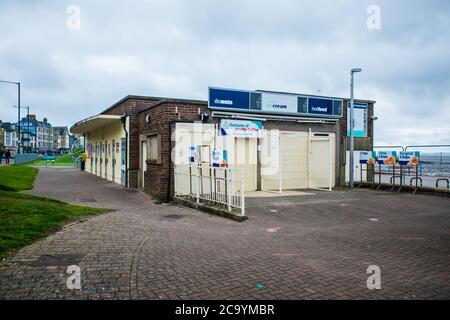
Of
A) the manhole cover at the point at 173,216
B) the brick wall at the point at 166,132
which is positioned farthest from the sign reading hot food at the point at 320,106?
the manhole cover at the point at 173,216

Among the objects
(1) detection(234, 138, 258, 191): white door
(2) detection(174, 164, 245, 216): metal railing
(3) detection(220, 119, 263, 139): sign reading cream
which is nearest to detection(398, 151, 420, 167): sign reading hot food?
(3) detection(220, 119, 263, 139): sign reading cream

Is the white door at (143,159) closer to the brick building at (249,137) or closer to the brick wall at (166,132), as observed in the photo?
the brick building at (249,137)

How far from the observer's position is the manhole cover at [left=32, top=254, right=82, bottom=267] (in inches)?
202

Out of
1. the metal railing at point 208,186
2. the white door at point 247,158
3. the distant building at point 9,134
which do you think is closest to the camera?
the metal railing at point 208,186

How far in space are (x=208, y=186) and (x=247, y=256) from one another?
6.12 m

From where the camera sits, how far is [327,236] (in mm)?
7324

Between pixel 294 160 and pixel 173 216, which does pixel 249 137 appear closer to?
pixel 294 160

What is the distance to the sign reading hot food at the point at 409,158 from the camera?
1455 centimetres

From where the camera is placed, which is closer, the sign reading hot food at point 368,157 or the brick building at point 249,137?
the brick building at point 249,137

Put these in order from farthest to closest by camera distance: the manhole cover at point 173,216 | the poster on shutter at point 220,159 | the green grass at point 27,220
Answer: the poster on shutter at point 220,159 < the manhole cover at point 173,216 < the green grass at point 27,220

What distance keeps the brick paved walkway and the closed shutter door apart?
17.2 feet

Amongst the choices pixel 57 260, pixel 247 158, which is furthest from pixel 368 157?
pixel 57 260

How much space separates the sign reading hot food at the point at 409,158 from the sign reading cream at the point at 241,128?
580 cm

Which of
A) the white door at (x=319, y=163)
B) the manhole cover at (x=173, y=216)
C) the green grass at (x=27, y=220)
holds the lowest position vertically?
the manhole cover at (x=173, y=216)
